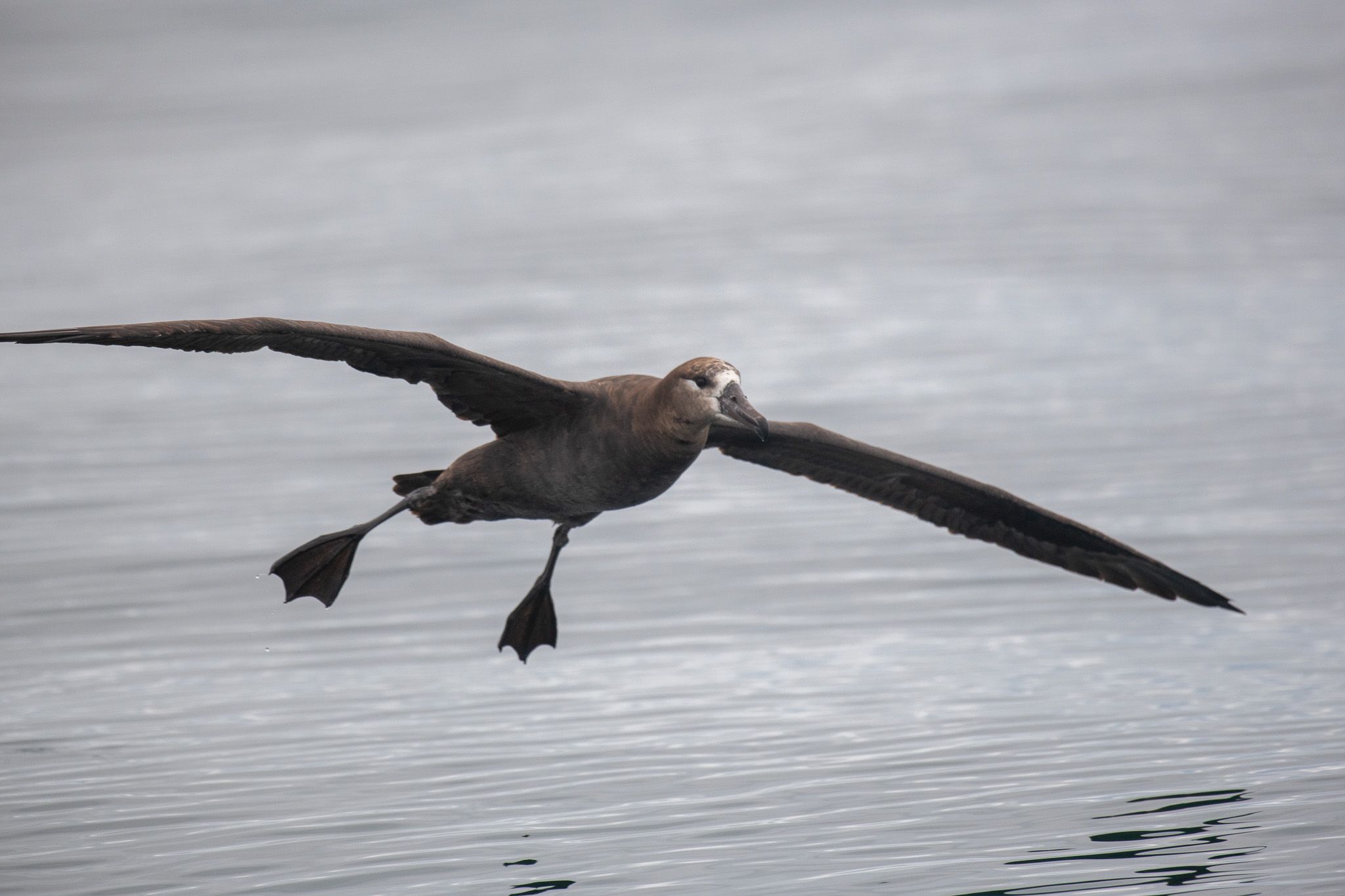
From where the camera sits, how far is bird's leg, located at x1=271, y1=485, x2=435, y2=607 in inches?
440

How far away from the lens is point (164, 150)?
115 ft

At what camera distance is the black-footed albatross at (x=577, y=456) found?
938 cm

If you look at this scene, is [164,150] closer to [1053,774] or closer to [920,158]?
[920,158]

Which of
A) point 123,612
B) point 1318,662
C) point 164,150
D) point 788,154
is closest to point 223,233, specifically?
point 164,150

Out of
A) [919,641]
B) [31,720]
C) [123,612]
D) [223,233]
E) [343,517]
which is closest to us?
[31,720]

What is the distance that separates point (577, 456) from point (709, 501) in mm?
6467

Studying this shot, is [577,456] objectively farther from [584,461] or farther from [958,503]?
[958,503]

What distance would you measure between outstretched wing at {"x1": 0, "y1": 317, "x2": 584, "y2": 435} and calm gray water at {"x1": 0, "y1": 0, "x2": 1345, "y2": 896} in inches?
76.7

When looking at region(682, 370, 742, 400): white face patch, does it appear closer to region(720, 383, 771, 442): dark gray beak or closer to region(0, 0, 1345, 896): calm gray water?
region(720, 383, 771, 442): dark gray beak

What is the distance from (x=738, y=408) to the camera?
9328mm

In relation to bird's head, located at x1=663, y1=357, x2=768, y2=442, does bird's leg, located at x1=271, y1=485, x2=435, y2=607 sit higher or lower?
lower

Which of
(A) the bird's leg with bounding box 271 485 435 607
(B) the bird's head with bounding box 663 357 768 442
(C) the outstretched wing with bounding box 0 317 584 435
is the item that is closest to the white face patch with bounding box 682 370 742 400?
(B) the bird's head with bounding box 663 357 768 442

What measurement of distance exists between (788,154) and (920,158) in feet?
8.50

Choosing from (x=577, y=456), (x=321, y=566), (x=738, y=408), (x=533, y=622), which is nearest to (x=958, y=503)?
(x=533, y=622)
